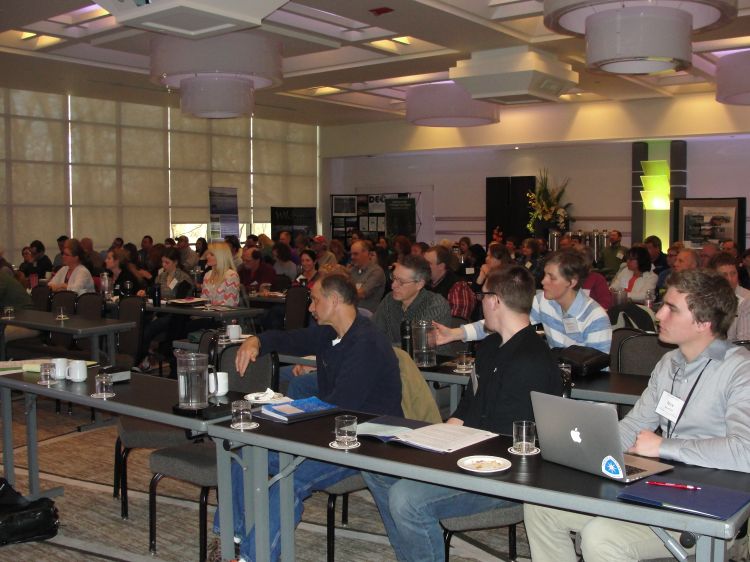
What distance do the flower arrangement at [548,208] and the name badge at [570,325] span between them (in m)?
Answer: 11.8

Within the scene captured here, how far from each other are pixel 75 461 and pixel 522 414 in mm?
3516

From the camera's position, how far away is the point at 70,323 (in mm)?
6691

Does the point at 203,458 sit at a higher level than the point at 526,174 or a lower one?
lower

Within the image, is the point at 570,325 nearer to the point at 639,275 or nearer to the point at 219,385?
the point at 219,385

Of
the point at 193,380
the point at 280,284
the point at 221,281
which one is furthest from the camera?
the point at 280,284

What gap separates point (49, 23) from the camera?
9.47 metres

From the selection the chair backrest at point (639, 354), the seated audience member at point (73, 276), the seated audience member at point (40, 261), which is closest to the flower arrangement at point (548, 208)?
the seated audience member at point (40, 261)

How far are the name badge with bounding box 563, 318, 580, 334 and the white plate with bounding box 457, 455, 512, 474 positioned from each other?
7.04 feet

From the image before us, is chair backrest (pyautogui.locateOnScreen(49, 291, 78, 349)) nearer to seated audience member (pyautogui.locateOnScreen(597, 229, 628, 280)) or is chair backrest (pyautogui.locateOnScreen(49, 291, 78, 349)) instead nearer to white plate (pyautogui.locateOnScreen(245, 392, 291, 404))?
white plate (pyautogui.locateOnScreen(245, 392, 291, 404))

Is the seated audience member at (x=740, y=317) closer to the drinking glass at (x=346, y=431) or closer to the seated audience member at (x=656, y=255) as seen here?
the drinking glass at (x=346, y=431)

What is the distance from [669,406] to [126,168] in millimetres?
14381

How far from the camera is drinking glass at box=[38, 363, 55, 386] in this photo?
156 inches

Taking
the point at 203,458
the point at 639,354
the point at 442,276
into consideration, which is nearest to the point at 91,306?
the point at 442,276

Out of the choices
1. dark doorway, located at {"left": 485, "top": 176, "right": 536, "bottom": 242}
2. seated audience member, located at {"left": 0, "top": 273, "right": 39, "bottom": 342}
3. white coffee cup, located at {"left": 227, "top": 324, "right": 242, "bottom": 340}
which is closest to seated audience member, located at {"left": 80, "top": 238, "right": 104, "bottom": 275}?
seated audience member, located at {"left": 0, "top": 273, "right": 39, "bottom": 342}
